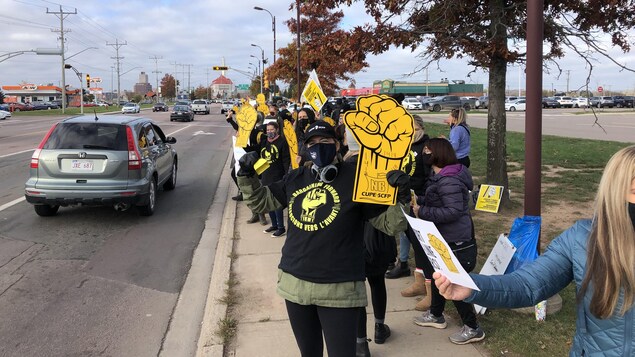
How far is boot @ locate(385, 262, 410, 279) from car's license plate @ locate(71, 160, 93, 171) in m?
4.91

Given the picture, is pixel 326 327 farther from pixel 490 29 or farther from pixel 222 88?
pixel 222 88

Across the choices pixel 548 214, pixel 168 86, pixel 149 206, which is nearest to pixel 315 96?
pixel 149 206

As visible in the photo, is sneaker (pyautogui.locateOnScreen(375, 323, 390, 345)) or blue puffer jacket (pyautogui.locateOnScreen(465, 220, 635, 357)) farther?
sneaker (pyautogui.locateOnScreen(375, 323, 390, 345))

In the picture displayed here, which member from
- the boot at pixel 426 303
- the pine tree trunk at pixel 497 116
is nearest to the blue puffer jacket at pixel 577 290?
the boot at pixel 426 303

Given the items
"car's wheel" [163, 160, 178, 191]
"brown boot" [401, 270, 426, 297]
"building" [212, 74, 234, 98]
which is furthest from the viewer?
"building" [212, 74, 234, 98]

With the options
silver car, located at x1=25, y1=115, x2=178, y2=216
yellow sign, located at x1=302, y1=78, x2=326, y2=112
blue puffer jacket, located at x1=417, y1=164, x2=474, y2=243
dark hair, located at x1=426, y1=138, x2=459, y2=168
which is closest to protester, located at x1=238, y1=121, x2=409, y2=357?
blue puffer jacket, located at x1=417, y1=164, x2=474, y2=243

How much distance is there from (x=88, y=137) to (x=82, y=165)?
1.63ft

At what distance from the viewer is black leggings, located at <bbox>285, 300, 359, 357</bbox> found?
2520 millimetres

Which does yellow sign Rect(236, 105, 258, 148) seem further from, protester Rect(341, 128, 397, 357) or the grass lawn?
the grass lawn

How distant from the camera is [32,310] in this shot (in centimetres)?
459

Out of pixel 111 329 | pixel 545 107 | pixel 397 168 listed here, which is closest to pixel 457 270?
pixel 397 168

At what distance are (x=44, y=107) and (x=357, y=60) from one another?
85.9 metres

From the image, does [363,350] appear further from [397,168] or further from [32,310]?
[32,310]

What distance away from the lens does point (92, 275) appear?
18.1ft
